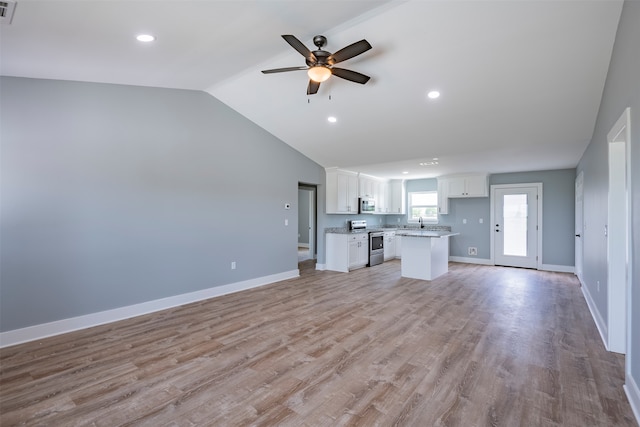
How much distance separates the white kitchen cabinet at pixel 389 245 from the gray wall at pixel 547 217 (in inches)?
67.0

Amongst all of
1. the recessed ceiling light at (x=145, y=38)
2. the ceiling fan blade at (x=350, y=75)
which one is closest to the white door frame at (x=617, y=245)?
the ceiling fan blade at (x=350, y=75)

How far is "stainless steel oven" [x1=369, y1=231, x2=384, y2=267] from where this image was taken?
7.46 meters

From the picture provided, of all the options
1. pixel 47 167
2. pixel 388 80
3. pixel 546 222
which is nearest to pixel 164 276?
pixel 47 167

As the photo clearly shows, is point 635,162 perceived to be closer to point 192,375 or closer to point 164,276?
point 192,375

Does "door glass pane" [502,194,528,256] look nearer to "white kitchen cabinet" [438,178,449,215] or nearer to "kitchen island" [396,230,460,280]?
"white kitchen cabinet" [438,178,449,215]

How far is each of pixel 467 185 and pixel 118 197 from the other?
746cm

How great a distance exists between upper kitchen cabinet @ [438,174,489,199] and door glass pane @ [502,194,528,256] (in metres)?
0.62

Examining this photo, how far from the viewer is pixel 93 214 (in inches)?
140

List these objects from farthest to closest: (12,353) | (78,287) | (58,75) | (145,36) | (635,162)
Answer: (78,287) → (58,75) → (12,353) → (145,36) → (635,162)

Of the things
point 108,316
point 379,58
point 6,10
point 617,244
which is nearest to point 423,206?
point 617,244

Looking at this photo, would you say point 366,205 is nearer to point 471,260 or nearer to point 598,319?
point 471,260

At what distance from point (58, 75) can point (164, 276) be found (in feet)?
8.68

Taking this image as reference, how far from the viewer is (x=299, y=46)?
252 cm

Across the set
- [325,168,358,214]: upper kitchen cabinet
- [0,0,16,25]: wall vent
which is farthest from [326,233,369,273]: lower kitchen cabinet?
[0,0,16,25]: wall vent
